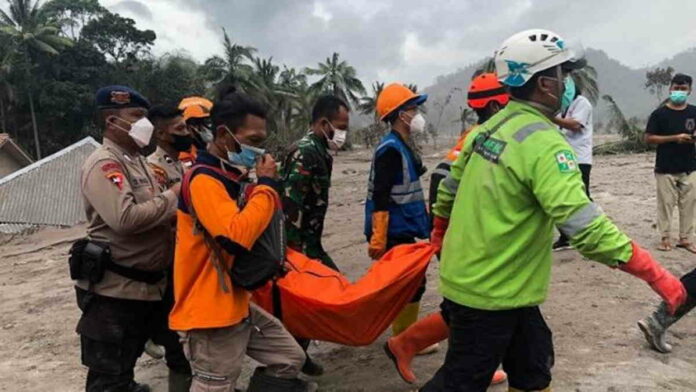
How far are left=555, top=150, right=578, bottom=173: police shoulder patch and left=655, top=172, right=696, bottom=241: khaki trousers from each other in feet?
16.4

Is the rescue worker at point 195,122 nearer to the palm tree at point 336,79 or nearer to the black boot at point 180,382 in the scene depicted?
the black boot at point 180,382

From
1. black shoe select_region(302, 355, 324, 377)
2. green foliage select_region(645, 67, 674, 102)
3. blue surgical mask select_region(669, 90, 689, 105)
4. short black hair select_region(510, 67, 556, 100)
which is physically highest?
green foliage select_region(645, 67, 674, 102)

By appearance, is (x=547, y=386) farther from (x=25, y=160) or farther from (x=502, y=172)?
(x=25, y=160)

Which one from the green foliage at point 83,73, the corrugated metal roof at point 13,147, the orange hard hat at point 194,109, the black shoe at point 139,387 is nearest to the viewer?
the black shoe at point 139,387

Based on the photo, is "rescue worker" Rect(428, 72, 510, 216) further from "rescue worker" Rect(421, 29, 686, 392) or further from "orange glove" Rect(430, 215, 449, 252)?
"rescue worker" Rect(421, 29, 686, 392)

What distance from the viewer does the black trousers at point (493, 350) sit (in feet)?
7.86

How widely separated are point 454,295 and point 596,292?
3.22 meters

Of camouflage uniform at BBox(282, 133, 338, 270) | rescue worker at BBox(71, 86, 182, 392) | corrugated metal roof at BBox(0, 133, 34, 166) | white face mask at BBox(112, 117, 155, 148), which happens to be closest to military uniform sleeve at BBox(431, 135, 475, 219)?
camouflage uniform at BBox(282, 133, 338, 270)

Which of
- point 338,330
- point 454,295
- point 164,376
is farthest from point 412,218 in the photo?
point 164,376

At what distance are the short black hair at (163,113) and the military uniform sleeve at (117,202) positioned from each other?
1.12 metres

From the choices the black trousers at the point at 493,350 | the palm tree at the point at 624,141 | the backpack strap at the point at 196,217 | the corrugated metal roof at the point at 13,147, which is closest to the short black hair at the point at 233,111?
the backpack strap at the point at 196,217

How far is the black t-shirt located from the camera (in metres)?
6.26

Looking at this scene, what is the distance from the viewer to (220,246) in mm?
2475

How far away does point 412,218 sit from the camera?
3939 millimetres
